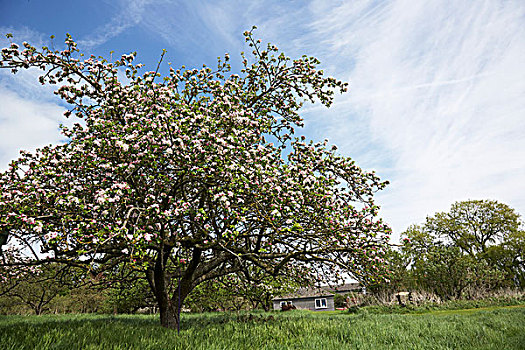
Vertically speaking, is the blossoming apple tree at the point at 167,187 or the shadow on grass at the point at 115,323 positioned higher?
the blossoming apple tree at the point at 167,187

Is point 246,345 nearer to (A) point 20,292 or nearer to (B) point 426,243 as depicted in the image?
(A) point 20,292

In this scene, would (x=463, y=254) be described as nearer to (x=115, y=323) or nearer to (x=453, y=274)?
(x=453, y=274)

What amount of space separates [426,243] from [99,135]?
52039 millimetres

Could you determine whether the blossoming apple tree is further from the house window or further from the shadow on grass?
the house window

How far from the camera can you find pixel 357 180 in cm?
1141

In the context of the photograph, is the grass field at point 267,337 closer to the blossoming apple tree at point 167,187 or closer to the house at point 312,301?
the blossoming apple tree at point 167,187

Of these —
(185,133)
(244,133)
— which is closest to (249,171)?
(244,133)

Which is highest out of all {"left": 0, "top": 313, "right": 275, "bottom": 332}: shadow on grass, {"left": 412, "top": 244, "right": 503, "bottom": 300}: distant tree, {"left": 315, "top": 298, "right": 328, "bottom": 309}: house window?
Answer: {"left": 412, "top": 244, "right": 503, "bottom": 300}: distant tree

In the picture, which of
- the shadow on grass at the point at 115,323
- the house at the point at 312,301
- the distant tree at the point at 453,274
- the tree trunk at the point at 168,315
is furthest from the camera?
the house at the point at 312,301

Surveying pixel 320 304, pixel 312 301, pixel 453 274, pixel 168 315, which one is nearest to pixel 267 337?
pixel 168 315

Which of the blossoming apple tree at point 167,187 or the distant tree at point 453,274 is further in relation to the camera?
the distant tree at point 453,274

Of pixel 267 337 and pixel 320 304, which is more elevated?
pixel 267 337

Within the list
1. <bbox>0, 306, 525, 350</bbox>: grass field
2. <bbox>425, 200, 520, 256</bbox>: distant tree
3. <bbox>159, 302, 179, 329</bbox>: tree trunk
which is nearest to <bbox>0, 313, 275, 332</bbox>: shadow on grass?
<bbox>0, 306, 525, 350</bbox>: grass field

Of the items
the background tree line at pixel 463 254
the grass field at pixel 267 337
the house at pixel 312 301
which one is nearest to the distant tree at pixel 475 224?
the background tree line at pixel 463 254
